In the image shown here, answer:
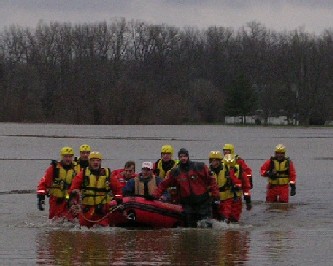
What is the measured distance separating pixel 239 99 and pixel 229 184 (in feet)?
328

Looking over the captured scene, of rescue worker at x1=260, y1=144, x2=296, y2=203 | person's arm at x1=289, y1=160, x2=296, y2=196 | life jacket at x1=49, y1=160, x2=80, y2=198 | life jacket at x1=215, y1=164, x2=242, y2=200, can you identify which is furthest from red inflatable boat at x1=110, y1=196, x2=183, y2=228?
rescue worker at x1=260, y1=144, x2=296, y2=203

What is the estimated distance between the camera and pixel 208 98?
124750 millimetres

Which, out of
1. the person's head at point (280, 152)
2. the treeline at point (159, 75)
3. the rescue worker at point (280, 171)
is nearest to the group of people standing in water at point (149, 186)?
the rescue worker at point (280, 171)

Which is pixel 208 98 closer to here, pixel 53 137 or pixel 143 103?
pixel 143 103

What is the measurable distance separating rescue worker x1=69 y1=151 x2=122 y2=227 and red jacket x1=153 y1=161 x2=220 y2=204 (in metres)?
0.89

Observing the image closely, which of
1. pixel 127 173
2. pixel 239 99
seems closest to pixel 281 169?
pixel 127 173

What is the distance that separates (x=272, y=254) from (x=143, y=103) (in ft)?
288

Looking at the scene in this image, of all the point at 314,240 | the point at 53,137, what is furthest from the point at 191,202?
the point at 53,137

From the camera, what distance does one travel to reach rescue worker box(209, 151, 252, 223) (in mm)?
20516

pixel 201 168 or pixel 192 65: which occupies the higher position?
pixel 192 65

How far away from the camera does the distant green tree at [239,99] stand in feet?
394

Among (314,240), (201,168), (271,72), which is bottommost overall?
(314,240)

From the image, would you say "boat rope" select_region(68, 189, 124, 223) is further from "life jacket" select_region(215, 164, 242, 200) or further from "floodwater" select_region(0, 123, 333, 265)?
"life jacket" select_region(215, 164, 242, 200)

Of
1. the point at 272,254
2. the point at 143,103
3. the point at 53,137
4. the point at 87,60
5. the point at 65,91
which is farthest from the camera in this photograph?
the point at 87,60
